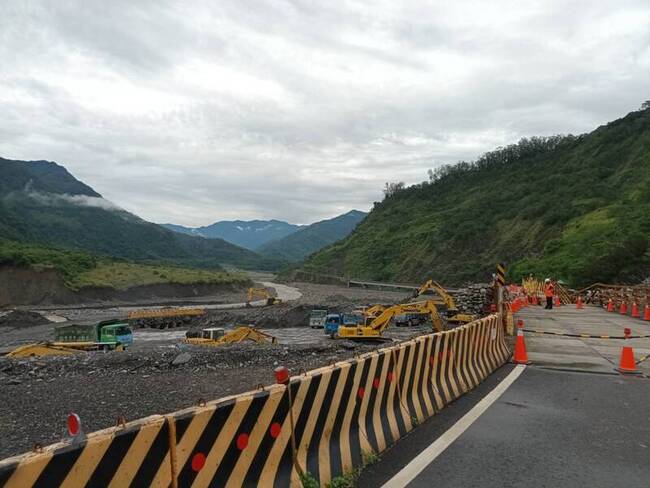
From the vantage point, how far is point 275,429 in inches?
179

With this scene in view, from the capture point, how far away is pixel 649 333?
18062 millimetres

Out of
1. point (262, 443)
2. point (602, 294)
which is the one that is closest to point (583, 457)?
point (262, 443)

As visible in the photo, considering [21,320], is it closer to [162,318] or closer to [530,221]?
[162,318]

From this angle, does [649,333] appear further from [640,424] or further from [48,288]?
[48,288]

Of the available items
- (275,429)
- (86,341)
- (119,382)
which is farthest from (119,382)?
(86,341)

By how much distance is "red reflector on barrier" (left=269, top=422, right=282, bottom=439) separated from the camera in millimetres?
4503

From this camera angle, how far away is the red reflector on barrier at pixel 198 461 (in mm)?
3779

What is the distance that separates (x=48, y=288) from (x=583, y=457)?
77.2 meters

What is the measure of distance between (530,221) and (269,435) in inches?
3350

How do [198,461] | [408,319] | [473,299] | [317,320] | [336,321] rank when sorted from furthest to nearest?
[317,320] → [408,319] → [336,321] → [473,299] → [198,461]

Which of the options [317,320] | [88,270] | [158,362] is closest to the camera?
[158,362]

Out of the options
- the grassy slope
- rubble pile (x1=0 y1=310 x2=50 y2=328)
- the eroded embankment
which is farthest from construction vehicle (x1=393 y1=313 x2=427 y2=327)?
Answer: the grassy slope

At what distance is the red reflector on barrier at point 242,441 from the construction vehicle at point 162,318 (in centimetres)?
4836

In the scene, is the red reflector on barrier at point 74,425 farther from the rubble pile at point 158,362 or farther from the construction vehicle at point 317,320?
the construction vehicle at point 317,320
